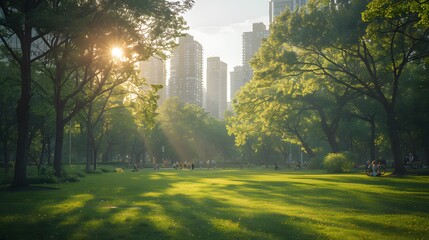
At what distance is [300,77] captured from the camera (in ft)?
158

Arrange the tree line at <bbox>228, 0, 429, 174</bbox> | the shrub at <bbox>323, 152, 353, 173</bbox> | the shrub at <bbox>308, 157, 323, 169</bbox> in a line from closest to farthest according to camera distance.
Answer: the tree line at <bbox>228, 0, 429, 174</bbox>
the shrub at <bbox>323, 152, 353, 173</bbox>
the shrub at <bbox>308, 157, 323, 169</bbox>

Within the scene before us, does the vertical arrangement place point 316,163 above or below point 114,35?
below

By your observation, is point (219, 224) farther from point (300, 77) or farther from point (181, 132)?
point (181, 132)

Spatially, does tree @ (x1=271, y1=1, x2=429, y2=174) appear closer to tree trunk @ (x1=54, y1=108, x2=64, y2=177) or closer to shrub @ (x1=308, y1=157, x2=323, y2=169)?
tree trunk @ (x1=54, y1=108, x2=64, y2=177)

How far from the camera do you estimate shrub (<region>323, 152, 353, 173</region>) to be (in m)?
44.8

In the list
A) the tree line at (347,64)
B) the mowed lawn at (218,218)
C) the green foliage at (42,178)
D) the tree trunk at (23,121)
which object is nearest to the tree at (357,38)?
the tree line at (347,64)

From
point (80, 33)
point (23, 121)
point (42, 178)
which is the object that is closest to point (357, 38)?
point (80, 33)

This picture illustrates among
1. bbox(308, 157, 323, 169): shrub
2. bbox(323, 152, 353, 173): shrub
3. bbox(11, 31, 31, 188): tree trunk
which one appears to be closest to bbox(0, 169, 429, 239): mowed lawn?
bbox(11, 31, 31, 188): tree trunk

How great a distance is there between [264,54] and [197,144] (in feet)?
244

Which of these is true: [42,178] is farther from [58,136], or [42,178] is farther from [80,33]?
[80,33]

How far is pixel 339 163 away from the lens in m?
44.8

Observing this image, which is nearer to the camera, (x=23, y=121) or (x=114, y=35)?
(x=23, y=121)

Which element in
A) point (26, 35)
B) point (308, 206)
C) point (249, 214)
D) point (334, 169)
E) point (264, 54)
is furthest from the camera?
point (334, 169)

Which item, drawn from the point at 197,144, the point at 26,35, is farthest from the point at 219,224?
the point at 197,144
